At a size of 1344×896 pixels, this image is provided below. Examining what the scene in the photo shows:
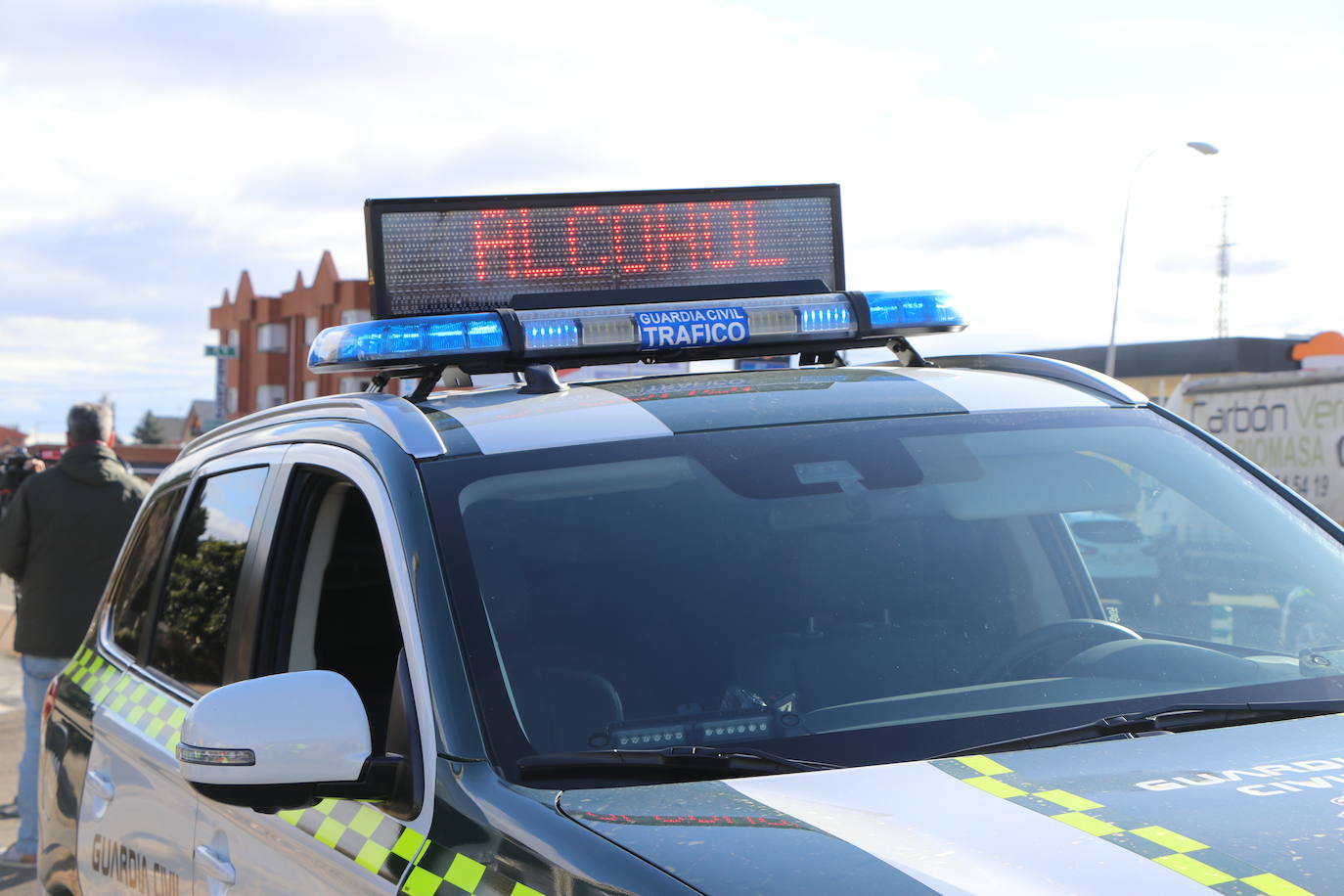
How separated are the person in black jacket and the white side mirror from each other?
507 centimetres

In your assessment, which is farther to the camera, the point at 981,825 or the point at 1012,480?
the point at 1012,480

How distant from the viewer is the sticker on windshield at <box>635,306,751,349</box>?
10.7 feet

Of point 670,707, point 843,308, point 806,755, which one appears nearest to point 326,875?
point 670,707

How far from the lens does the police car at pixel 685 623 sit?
72.4 inches

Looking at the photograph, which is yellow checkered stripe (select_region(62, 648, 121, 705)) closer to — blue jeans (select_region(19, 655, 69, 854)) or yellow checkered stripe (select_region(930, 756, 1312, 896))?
yellow checkered stripe (select_region(930, 756, 1312, 896))

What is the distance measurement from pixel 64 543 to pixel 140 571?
356 centimetres

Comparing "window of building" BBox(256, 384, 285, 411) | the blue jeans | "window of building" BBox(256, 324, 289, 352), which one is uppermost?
"window of building" BBox(256, 324, 289, 352)

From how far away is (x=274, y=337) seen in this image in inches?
2618

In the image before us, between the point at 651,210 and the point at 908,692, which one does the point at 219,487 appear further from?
the point at 908,692

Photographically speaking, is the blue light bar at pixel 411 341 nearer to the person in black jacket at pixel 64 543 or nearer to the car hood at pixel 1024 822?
the car hood at pixel 1024 822

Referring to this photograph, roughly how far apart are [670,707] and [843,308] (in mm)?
1365

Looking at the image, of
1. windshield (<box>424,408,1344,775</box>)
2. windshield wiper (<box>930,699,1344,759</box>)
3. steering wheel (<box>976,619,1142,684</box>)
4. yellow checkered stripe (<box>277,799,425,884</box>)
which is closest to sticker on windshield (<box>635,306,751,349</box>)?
windshield (<box>424,408,1344,775</box>)

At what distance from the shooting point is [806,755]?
212cm

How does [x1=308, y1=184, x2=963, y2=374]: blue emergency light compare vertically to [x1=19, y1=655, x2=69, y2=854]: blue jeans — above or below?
above
